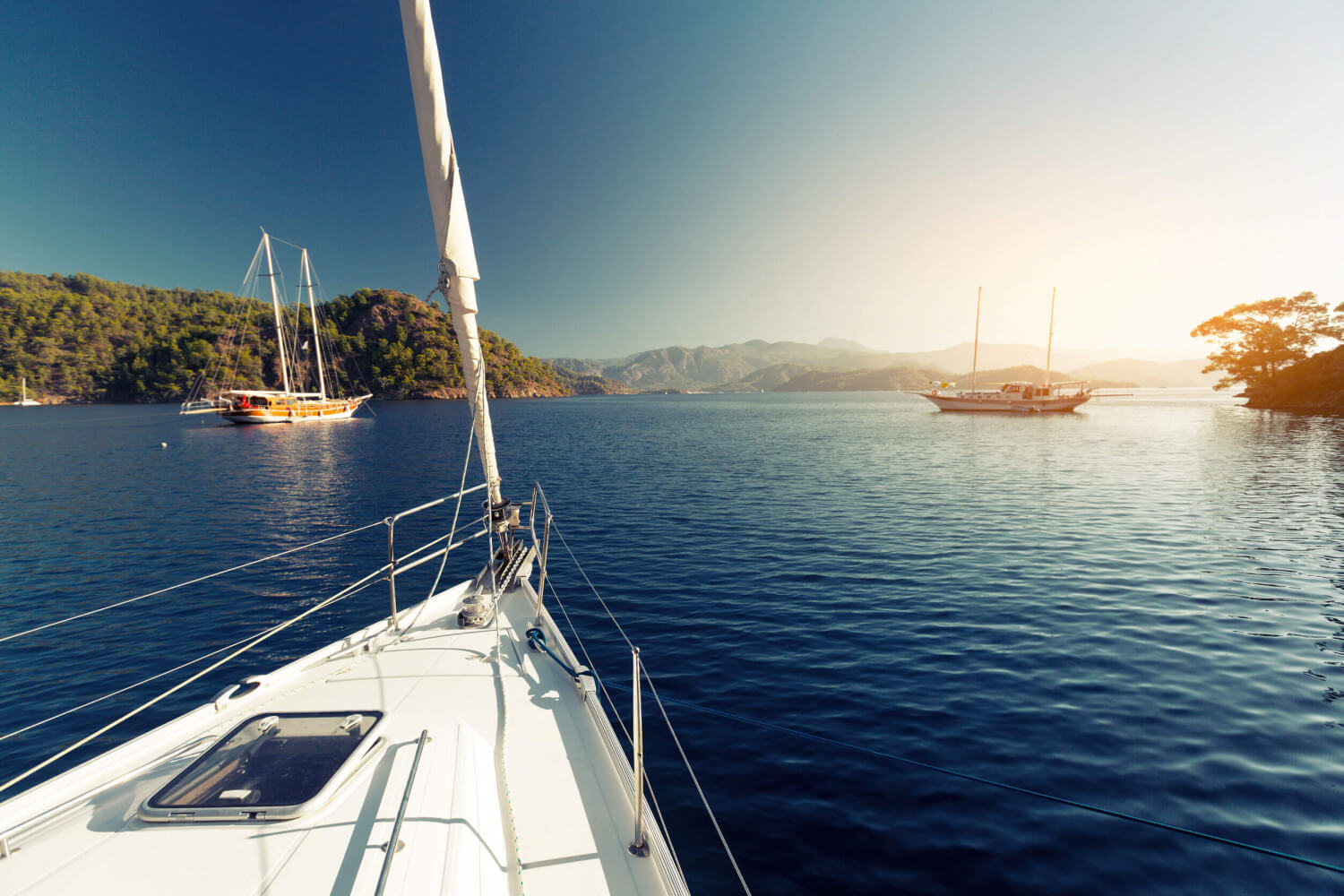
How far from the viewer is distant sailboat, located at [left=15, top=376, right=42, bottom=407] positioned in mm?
114819

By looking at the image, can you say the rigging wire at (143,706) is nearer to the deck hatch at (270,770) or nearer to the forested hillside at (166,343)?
the deck hatch at (270,770)

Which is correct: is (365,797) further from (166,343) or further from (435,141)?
(166,343)

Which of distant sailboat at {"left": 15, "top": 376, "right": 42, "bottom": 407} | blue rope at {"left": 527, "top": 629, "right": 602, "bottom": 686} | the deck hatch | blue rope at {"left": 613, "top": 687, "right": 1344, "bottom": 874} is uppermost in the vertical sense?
distant sailboat at {"left": 15, "top": 376, "right": 42, "bottom": 407}

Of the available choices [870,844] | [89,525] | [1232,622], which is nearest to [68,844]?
[870,844]

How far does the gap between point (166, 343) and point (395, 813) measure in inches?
6839

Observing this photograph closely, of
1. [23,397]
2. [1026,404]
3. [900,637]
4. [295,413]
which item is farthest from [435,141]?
[23,397]

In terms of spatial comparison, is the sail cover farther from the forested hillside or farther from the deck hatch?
the forested hillside

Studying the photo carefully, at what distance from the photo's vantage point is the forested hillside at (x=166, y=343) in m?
121

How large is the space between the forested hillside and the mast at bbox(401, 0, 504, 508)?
109 meters

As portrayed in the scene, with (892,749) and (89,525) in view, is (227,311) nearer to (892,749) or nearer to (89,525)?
(89,525)

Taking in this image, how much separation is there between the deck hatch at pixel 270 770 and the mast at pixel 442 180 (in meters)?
4.80

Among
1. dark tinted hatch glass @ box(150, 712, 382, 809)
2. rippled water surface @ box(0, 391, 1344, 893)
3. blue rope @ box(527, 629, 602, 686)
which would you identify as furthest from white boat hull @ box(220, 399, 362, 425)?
dark tinted hatch glass @ box(150, 712, 382, 809)

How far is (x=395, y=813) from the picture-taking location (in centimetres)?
312

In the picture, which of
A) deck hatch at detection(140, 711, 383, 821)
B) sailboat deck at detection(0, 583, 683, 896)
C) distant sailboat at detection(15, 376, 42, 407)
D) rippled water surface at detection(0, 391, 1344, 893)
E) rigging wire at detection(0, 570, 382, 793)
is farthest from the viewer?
distant sailboat at detection(15, 376, 42, 407)
